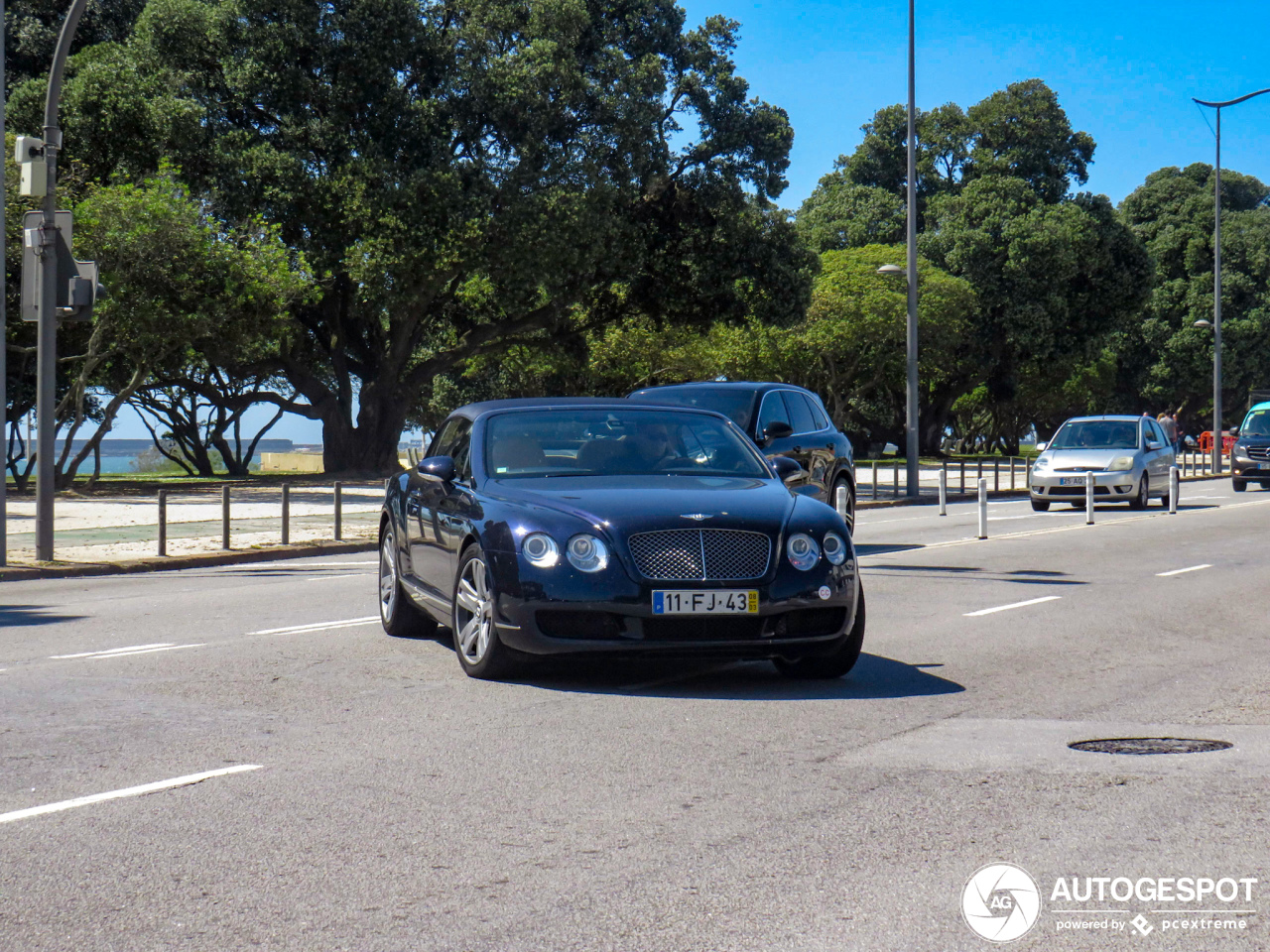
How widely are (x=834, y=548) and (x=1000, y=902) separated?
3849 millimetres

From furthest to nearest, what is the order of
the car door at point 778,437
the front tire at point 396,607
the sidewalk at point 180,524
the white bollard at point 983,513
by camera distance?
the white bollard at point 983,513
the sidewalk at point 180,524
the car door at point 778,437
the front tire at point 396,607

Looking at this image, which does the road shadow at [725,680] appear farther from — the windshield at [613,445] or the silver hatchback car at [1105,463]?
the silver hatchback car at [1105,463]

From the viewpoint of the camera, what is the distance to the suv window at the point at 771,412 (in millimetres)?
16281

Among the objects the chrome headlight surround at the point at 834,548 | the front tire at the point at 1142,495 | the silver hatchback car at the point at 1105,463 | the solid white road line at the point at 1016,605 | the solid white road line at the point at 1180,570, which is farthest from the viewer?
the front tire at the point at 1142,495

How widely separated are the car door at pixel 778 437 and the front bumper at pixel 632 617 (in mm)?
7908

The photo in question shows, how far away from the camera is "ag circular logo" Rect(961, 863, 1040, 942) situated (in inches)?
158

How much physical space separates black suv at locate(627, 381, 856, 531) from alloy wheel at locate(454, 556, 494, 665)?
7.38 meters

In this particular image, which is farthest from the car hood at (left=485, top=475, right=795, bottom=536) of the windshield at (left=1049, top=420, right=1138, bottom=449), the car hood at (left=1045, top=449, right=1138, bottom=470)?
the windshield at (left=1049, top=420, right=1138, bottom=449)

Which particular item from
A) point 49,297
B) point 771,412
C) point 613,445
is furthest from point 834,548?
point 49,297

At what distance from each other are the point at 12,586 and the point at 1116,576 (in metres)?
10.6

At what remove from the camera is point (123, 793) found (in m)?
5.51

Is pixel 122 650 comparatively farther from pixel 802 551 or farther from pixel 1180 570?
pixel 1180 570

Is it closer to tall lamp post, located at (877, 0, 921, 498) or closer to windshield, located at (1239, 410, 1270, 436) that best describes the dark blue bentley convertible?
tall lamp post, located at (877, 0, 921, 498)

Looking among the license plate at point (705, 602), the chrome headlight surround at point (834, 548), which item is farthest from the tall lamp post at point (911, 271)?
the license plate at point (705, 602)
